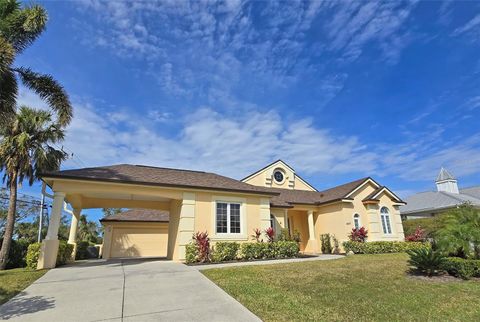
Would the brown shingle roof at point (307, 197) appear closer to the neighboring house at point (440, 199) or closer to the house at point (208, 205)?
the house at point (208, 205)

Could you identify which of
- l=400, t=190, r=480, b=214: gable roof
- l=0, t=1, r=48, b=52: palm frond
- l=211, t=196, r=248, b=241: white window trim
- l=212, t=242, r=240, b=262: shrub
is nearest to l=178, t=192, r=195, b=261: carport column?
l=211, t=196, r=248, b=241: white window trim

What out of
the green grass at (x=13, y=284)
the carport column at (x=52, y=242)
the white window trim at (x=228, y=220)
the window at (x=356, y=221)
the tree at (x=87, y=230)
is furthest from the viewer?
the tree at (x=87, y=230)

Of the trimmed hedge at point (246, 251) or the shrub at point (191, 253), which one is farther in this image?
the trimmed hedge at point (246, 251)

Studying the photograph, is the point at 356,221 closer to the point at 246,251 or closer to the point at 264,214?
the point at 264,214

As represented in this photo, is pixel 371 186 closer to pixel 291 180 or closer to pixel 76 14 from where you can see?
pixel 291 180

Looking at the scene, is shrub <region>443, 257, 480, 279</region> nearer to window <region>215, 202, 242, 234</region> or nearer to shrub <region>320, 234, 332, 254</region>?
window <region>215, 202, 242, 234</region>

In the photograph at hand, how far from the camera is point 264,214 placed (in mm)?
15961

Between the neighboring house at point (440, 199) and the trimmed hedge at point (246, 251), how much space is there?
23434mm

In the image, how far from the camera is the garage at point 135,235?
835 inches

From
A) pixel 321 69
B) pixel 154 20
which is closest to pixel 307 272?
pixel 321 69

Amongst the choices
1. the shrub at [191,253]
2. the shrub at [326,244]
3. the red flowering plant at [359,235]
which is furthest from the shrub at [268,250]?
the shrub at [326,244]

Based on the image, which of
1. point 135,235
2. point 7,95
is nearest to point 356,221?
point 135,235

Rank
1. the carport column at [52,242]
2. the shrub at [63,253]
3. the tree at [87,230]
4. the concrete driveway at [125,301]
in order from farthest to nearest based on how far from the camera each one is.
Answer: the tree at [87,230] → the shrub at [63,253] → the carport column at [52,242] → the concrete driveway at [125,301]

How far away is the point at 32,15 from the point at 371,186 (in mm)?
23169
